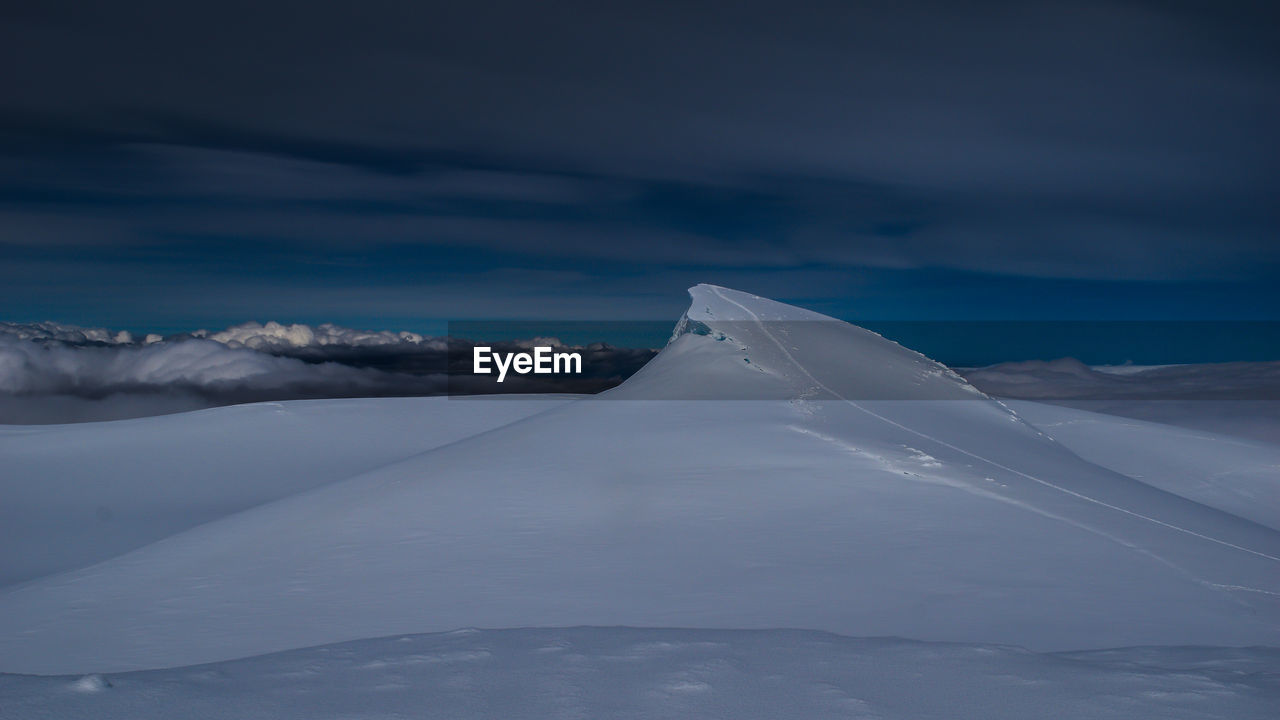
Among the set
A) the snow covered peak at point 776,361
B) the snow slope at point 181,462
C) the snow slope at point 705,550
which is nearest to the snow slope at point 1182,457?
the snow covered peak at point 776,361

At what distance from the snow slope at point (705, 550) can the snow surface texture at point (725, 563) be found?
5 centimetres

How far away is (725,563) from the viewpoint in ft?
32.4

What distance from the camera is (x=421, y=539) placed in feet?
37.7

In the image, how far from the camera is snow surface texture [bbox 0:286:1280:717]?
6.31 meters

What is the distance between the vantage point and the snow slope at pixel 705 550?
805 centimetres

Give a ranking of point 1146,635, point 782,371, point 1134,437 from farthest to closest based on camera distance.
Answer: point 1134,437
point 782,371
point 1146,635

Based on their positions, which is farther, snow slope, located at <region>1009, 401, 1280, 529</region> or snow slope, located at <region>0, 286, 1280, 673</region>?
snow slope, located at <region>1009, 401, 1280, 529</region>

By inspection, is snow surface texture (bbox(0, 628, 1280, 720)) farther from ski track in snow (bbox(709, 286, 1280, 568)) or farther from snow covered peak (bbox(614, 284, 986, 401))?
snow covered peak (bbox(614, 284, 986, 401))

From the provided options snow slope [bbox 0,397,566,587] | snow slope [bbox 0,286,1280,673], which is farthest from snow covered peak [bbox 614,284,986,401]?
snow slope [bbox 0,397,566,587]

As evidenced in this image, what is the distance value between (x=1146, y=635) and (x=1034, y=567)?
2126 mm

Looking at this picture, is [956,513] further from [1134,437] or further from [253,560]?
[1134,437]

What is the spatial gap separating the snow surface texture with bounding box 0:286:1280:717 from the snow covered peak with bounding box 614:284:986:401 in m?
0.40

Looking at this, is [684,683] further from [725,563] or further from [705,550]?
[705,550]

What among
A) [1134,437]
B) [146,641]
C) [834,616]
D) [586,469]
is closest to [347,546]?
[146,641]
